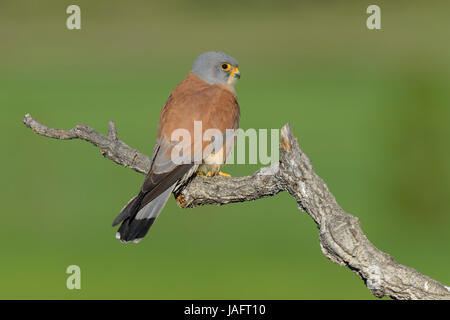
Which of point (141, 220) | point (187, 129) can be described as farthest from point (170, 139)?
point (141, 220)

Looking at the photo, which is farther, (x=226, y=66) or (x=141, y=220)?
(x=226, y=66)

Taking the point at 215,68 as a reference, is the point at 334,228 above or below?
below

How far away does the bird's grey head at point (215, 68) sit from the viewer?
19.3 ft

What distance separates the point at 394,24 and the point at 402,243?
19.2 metres

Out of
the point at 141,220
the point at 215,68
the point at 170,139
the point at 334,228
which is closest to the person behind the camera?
the point at 334,228

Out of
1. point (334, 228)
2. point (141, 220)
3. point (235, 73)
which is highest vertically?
point (235, 73)

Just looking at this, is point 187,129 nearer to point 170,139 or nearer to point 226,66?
point 170,139

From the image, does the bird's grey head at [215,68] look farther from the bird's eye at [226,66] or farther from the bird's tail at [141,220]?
the bird's tail at [141,220]

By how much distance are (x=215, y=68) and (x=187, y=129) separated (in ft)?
2.76

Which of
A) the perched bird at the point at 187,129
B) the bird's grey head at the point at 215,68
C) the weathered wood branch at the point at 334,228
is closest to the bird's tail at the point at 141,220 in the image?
the perched bird at the point at 187,129

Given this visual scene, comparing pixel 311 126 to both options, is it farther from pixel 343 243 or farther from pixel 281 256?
pixel 343 243

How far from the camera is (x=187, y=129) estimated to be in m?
5.25

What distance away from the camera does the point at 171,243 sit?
53.4ft

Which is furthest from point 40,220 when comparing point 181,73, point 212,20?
point 212,20
